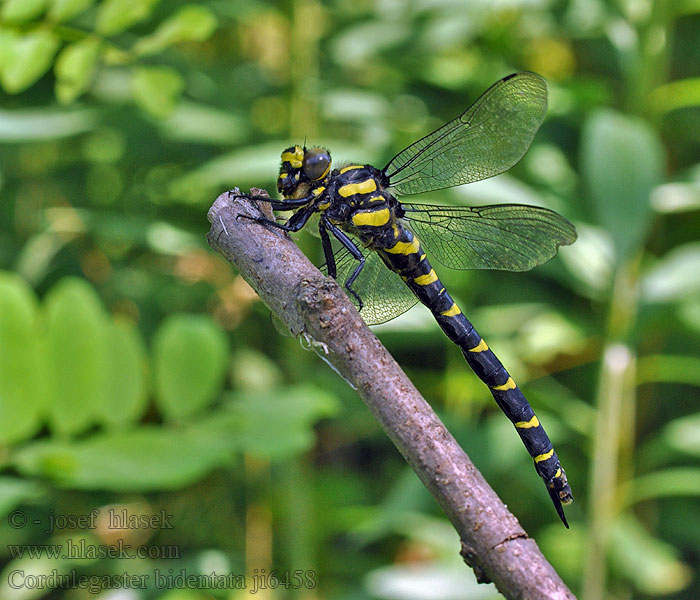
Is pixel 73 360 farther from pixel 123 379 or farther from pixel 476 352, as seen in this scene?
pixel 476 352

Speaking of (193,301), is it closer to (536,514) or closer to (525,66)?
(536,514)

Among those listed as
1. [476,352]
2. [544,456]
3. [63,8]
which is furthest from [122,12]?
[544,456]

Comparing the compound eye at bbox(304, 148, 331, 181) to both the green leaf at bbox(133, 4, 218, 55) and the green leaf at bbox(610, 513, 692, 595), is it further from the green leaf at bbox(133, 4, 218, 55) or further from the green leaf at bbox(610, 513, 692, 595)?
the green leaf at bbox(610, 513, 692, 595)

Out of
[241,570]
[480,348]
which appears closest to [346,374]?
[480,348]

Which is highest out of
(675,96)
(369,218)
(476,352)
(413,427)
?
(675,96)

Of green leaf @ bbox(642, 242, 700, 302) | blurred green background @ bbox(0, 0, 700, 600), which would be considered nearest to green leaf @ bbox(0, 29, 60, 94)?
blurred green background @ bbox(0, 0, 700, 600)

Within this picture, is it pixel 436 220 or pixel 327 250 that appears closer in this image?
pixel 327 250

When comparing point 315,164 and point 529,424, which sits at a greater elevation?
point 315,164
